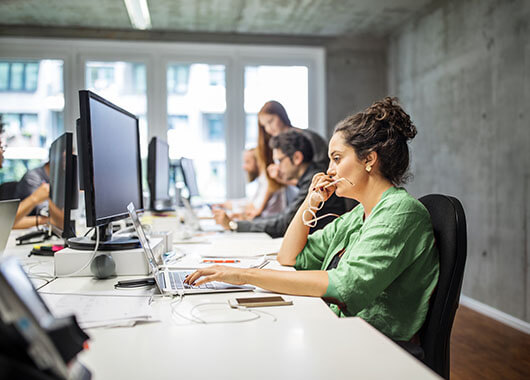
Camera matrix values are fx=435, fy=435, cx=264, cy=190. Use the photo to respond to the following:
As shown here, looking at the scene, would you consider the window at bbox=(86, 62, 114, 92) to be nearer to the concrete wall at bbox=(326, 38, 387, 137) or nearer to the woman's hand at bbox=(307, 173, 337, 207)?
the concrete wall at bbox=(326, 38, 387, 137)

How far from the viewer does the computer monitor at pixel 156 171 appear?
2.84m

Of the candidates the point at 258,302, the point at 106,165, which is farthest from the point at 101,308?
the point at 106,165

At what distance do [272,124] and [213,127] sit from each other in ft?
4.06

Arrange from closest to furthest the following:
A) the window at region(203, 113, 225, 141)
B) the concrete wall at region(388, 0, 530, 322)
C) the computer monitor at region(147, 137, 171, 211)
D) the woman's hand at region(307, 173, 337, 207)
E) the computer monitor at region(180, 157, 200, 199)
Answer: the woman's hand at region(307, 173, 337, 207) < the computer monitor at region(147, 137, 171, 211) < the concrete wall at region(388, 0, 530, 322) < the computer monitor at region(180, 157, 200, 199) < the window at region(203, 113, 225, 141)

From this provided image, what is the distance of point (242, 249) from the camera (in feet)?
6.19

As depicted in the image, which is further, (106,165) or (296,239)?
(296,239)

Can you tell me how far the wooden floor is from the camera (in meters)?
2.30

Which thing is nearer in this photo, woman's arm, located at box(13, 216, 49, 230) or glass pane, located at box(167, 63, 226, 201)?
woman's arm, located at box(13, 216, 49, 230)

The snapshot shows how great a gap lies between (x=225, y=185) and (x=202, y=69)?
143 cm

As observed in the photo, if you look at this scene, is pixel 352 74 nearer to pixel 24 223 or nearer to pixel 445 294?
pixel 24 223

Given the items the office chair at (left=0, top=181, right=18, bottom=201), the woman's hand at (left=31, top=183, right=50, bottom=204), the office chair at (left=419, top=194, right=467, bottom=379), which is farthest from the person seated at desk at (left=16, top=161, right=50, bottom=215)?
the office chair at (left=419, top=194, right=467, bottom=379)

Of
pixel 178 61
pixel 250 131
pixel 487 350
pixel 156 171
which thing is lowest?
pixel 487 350

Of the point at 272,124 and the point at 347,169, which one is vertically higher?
the point at 272,124

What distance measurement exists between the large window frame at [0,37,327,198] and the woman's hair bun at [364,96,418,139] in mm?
4017
